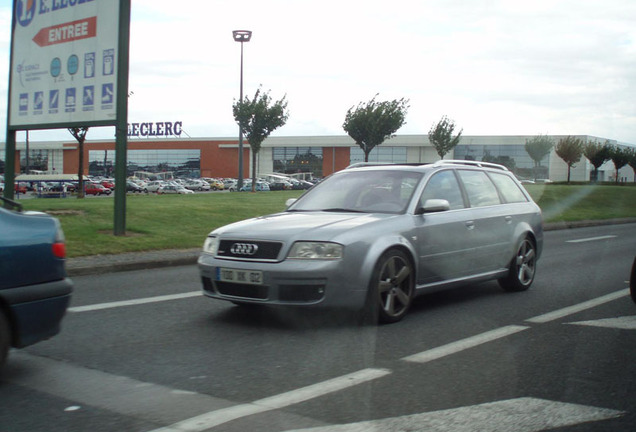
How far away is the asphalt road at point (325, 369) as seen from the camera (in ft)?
12.6

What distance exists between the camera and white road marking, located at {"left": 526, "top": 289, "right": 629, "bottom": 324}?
6.68 m

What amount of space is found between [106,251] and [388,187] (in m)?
5.96

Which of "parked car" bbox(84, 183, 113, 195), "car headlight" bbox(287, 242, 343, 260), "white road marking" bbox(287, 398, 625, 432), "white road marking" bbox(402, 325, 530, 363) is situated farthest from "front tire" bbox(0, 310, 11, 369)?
"parked car" bbox(84, 183, 113, 195)

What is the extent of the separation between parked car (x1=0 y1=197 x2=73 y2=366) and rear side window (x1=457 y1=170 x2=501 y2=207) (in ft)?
15.2

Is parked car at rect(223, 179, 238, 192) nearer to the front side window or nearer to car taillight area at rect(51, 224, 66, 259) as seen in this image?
the front side window

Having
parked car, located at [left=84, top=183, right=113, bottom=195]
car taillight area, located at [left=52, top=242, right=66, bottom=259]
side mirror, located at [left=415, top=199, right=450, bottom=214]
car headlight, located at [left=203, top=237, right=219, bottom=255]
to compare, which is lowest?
parked car, located at [left=84, top=183, right=113, bottom=195]

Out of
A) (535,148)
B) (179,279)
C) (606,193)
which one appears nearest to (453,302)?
(179,279)

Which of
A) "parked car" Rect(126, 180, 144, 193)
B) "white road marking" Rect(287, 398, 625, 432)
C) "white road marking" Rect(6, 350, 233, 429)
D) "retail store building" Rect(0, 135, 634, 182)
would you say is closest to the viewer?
"white road marking" Rect(287, 398, 625, 432)

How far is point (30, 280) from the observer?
4.58m

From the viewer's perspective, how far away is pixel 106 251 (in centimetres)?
1141

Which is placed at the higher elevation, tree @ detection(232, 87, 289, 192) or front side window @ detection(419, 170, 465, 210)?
tree @ detection(232, 87, 289, 192)

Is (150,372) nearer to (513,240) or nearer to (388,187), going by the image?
(388,187)

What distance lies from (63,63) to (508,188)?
9254mm

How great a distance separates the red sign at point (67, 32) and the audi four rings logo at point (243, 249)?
8625 millimetres
